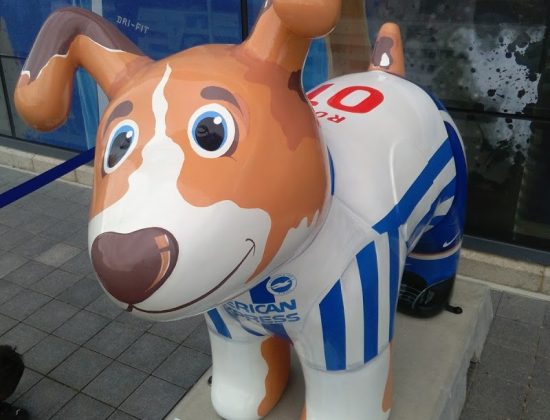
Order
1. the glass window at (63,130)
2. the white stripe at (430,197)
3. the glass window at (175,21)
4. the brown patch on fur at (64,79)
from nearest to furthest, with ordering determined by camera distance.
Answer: the brown patch on fur at (64,79), the white stripe at (430,197), the glass window at (175,21), the glass window at (63,130)

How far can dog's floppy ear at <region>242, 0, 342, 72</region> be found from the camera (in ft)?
3.63

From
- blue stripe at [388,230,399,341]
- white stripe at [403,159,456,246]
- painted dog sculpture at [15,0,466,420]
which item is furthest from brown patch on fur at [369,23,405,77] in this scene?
blue stripe at [388,230,399,341]

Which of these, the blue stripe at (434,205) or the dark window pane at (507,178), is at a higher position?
the blue stripe at (434,205)

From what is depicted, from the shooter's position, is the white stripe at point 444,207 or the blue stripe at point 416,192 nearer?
the blue stripe at point 416,192

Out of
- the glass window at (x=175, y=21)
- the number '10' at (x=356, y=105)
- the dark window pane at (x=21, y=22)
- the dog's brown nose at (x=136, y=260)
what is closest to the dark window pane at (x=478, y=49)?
the glass window at (x=175, y=21)

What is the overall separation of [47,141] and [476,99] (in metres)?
3.66

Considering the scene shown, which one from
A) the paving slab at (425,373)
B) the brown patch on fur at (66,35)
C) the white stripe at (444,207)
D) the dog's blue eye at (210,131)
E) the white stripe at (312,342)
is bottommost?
the paving slab at (425,373)

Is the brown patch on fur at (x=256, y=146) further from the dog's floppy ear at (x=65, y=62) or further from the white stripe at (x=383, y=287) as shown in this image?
the white stripe at (x=383, y=287)

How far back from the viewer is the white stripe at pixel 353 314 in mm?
1529

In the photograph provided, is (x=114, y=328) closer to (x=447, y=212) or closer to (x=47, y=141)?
(x=447, y=212)

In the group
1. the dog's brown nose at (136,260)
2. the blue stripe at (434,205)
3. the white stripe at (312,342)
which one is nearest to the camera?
the dog's brown nose at (136,260)

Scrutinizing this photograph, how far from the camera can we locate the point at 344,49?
3.60m

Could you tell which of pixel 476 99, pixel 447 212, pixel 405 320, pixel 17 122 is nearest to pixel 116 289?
pixel 447 212

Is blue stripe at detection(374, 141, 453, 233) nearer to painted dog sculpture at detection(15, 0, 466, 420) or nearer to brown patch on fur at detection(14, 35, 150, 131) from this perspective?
painted dog sculpture at detection(15, 0, 466, 420)
